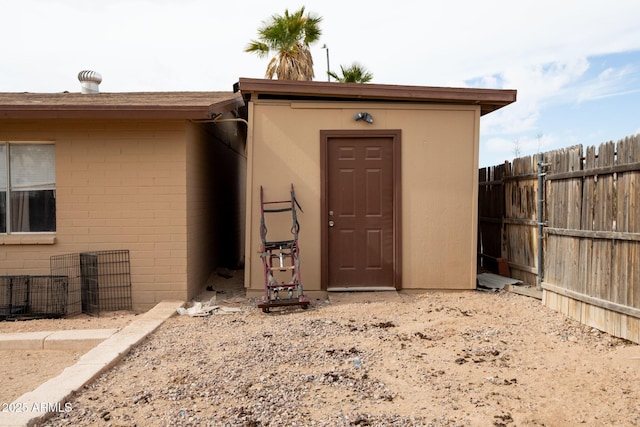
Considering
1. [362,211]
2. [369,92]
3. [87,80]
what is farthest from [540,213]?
[87,80]

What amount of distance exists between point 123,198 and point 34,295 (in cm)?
191

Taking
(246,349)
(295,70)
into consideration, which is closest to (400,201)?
(246,349)

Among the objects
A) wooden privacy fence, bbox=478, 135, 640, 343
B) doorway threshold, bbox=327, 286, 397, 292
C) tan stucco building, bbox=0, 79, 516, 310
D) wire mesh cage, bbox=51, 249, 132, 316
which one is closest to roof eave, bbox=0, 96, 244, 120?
tan stucco building, bbox=0, 79, 516, 310

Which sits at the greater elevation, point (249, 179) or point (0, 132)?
point (0, 132)

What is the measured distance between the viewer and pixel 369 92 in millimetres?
7820

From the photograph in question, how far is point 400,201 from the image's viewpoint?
809 centimetres

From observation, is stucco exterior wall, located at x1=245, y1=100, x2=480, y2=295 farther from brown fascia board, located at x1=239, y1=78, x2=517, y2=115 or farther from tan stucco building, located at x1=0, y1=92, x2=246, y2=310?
tan stucco building, located at x1=0, y1=92, x2=246, y2=310

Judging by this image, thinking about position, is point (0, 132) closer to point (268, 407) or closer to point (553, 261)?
point (268, 407)

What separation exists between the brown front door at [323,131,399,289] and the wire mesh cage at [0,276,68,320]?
3897 millimetres

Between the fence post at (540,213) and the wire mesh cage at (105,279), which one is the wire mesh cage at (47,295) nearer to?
the wire mesh cage at (105,279)

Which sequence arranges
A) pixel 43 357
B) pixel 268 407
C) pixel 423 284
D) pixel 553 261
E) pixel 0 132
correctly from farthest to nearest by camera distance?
1. pixel 423 284
2. pixel 0 132
3. pixel 553 261
4. pixel 43 357
5. pixel 268 407

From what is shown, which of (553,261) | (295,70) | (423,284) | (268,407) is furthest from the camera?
(295,70)

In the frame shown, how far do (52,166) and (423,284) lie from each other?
229 inches

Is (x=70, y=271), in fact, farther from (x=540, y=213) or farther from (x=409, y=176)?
(x=540, y=213)
